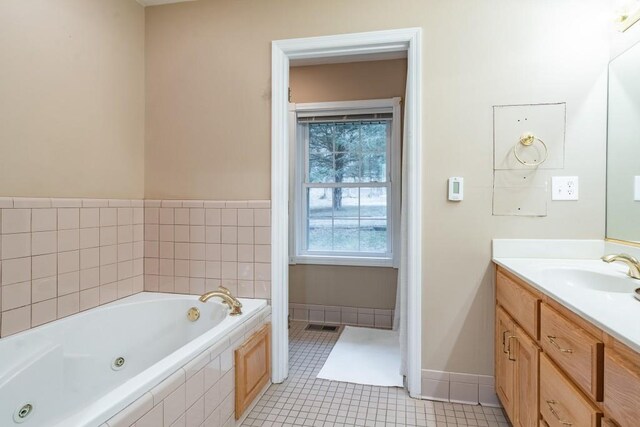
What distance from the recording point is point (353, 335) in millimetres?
2816

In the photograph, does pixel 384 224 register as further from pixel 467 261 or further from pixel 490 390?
pixel 490 390

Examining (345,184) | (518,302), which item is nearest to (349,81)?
(345,184)

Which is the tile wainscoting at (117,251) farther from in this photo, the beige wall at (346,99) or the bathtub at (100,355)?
the beige wall at (346,99)

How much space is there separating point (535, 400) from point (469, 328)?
642 mm

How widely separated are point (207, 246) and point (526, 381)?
70.8 inches

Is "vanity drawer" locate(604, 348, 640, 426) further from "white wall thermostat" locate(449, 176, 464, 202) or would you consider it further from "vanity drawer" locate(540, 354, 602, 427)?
"white wall thermostat" locate(449, 176, 464, 202)

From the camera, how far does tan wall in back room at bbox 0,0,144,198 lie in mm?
1512

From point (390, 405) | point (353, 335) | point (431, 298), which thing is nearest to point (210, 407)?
point (390, 405)

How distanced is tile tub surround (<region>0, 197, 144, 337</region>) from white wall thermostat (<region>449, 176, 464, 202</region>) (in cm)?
193

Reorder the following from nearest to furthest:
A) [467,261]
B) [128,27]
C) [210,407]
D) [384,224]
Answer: [210,407], [467,261], [128,27], [384,224]

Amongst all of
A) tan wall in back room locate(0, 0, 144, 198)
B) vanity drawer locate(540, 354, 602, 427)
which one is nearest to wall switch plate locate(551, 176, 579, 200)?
vanity drawer locate(540, 354, 602, 427)

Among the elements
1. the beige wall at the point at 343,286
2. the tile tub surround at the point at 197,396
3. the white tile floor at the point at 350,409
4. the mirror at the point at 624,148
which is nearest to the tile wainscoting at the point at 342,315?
the beige wall at the point at 343,286

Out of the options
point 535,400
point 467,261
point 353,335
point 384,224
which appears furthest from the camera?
point 384,224

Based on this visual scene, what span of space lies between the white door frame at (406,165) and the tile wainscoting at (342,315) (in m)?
0.98
